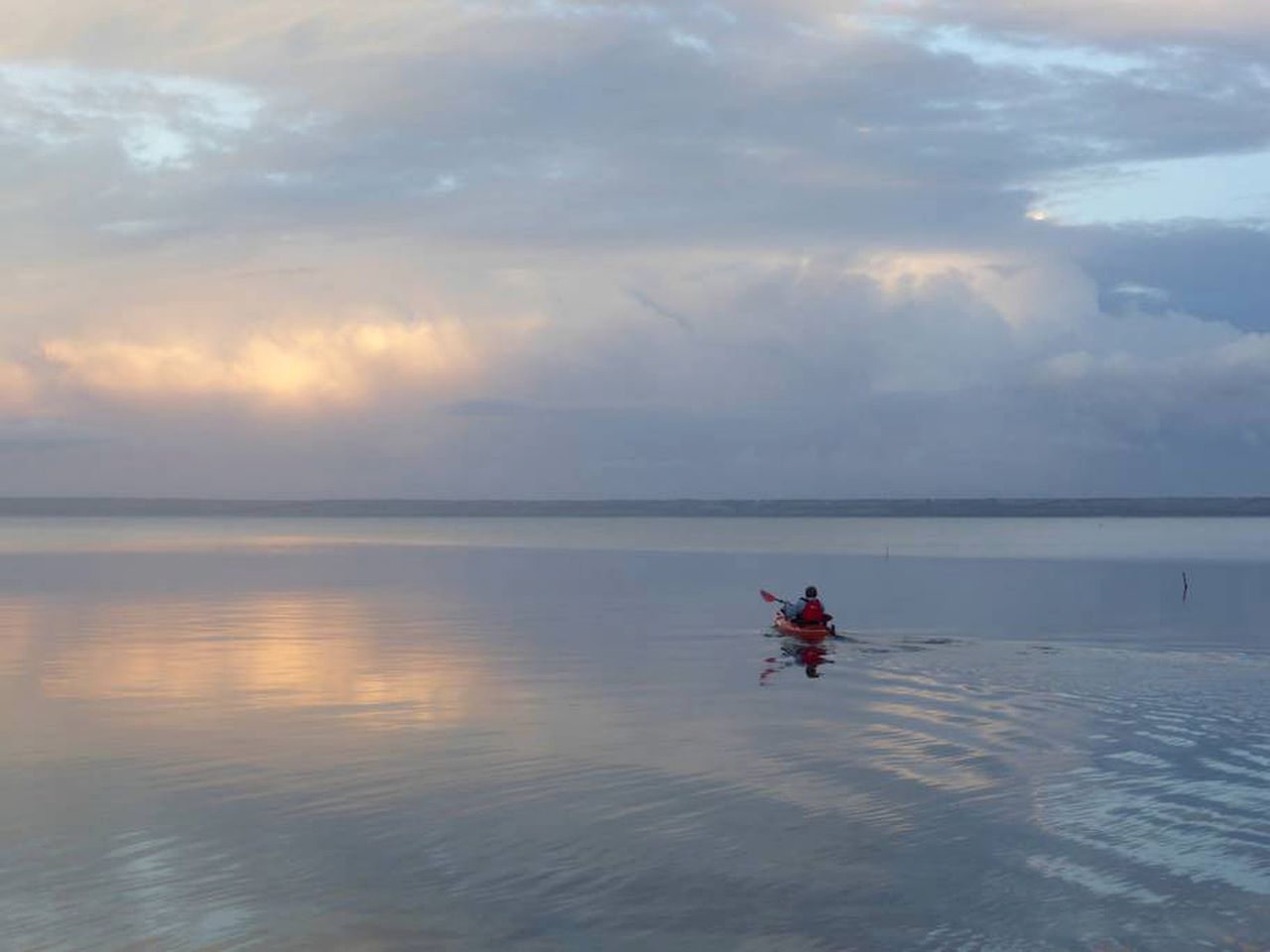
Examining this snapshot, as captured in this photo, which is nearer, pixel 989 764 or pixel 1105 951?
pixel 1105 951

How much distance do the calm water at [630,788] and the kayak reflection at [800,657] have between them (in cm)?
31

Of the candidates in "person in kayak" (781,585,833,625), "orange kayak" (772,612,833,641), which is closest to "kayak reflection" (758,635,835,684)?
"orange kayak" (772,612,833,641)

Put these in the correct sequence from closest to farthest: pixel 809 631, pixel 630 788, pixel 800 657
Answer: pixel 630 788, pixel 800 657, pixel 809 631

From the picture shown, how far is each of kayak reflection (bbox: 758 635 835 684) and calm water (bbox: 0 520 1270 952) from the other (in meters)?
0.31

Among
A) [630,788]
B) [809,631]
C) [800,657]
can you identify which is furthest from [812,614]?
[630,788]

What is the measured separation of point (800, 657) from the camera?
1965 inches

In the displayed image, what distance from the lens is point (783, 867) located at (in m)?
20.5

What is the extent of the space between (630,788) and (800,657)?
24610 millimetres

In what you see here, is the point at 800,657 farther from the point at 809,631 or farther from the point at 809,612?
the point at 809,612

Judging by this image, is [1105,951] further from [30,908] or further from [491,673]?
[491,673]

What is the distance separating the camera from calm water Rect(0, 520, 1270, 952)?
1828 cm

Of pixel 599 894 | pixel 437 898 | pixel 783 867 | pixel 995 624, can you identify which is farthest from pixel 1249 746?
pixel 995 624

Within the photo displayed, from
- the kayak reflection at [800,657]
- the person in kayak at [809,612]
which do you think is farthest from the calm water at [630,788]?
the person in kayak at [809,612]

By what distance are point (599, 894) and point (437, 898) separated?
227cm
